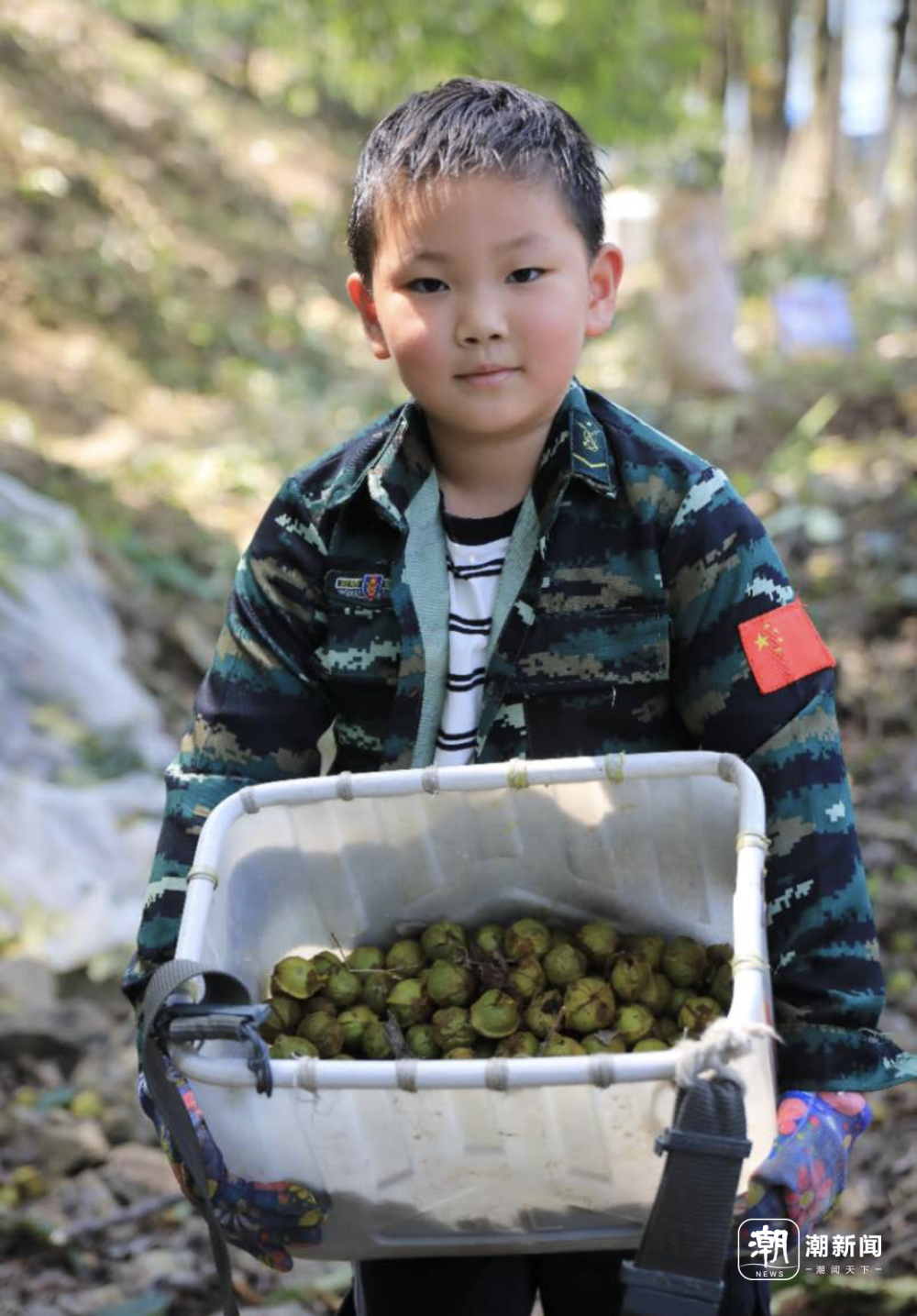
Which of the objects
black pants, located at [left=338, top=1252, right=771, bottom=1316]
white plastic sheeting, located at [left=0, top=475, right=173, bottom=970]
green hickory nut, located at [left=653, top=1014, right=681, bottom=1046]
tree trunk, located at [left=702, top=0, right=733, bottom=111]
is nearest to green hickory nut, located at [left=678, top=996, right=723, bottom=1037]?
green hickory nut, located at [left=653, top=1014, right=681, bottom=1046]

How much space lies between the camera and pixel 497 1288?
1.71 m

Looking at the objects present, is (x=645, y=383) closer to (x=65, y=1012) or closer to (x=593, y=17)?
(x=593, y=17)

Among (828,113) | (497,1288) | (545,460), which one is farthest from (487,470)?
(828,113)

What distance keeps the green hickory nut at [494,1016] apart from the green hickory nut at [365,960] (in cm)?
14

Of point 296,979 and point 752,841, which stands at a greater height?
point 752,841

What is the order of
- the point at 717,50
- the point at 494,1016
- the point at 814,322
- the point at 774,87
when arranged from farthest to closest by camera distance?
the point at 774,87 → the point at 717,50 → the point at 814,322 → the point at 494,1016

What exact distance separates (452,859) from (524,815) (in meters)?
0.11

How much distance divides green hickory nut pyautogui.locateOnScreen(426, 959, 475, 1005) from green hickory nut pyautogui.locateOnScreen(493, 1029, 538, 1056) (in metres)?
0.08

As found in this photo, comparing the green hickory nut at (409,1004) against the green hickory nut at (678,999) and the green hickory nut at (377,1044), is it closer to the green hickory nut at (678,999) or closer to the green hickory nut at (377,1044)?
the green hickory nut at (377,1044)

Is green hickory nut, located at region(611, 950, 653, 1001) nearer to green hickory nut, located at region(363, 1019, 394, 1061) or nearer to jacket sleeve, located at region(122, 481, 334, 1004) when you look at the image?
green hickory nut, located at region(363, 1019, 394, 1061)

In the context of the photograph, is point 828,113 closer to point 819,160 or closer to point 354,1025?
point 819,160

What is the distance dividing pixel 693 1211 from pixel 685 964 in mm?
393

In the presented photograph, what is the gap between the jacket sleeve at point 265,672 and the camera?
1.89 meters

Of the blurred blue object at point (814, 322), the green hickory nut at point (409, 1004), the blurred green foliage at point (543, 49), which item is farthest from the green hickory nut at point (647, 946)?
the blurred blue object at point (814, 322)
